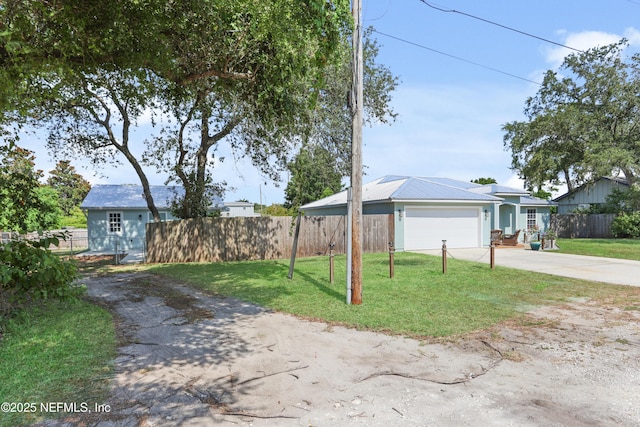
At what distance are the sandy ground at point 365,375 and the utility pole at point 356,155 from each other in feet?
4.64

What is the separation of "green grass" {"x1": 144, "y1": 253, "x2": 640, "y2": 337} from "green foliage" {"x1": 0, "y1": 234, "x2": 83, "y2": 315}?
306 cm

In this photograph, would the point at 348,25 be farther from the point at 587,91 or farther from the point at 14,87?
the point at 587,91

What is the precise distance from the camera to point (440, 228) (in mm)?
18453

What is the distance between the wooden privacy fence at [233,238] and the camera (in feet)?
50.1

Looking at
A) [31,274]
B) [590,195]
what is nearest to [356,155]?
[31,274]

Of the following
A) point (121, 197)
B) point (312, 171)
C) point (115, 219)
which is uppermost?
point (312, 171)

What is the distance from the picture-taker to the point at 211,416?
2984 mm

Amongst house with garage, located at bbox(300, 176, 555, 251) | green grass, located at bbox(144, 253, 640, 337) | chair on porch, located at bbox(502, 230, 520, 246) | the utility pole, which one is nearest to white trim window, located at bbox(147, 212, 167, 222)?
house with garage, located at bbox(300, 176, 555, 251)

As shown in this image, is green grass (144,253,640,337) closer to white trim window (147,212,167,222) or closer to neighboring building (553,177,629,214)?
white trim window (147,212,167,222)

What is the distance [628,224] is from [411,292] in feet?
77.0

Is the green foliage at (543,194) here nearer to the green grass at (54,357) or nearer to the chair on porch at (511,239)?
the chair on porch at (511,239)

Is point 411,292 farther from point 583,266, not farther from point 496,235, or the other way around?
point 496,235

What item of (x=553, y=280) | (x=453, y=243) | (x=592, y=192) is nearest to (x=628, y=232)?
(x=592, y=192)

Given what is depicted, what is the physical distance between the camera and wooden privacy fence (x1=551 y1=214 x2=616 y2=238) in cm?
2639
